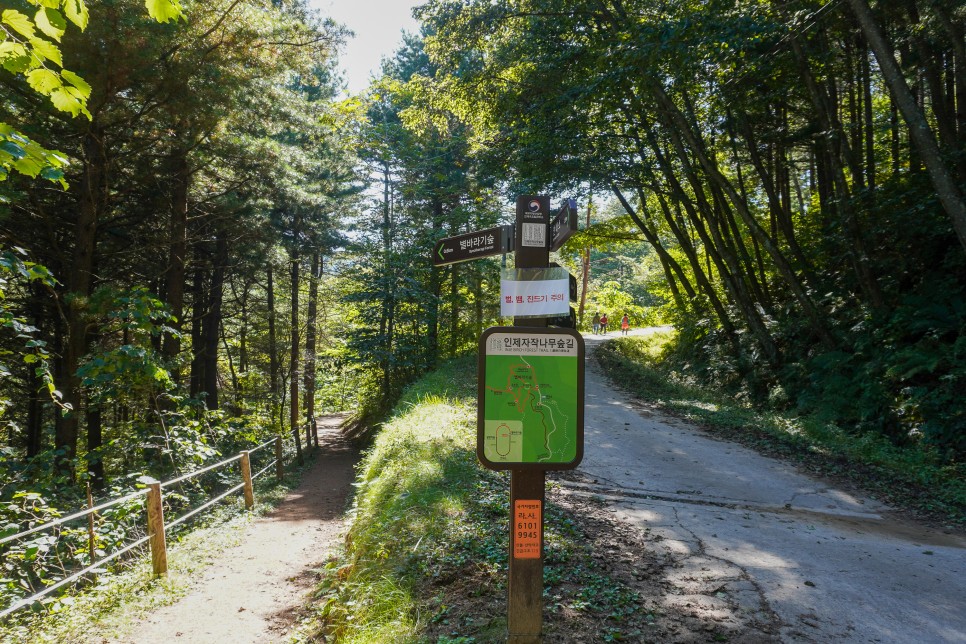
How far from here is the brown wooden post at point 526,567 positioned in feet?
9.51

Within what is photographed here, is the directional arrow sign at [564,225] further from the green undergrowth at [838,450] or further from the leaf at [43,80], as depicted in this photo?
the green undergrowth at [838,450]

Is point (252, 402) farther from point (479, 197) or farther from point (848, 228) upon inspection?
point (848, 228)

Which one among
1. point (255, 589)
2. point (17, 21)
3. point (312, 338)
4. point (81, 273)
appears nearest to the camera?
point (17, 21)

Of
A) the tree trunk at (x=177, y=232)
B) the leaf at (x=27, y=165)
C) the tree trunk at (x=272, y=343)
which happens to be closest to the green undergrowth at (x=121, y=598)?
the tree trunk at (x=177, y=232)

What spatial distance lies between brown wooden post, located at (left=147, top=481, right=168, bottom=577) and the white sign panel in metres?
5.06

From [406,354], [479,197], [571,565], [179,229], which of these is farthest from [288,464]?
[571,565]

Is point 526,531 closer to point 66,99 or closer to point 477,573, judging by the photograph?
point 477,573

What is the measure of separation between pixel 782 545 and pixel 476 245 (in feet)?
12.0

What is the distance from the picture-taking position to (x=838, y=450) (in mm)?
7906

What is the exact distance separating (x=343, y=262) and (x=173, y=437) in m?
14.2

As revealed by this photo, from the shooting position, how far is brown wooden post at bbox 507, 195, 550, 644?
290 centimetres

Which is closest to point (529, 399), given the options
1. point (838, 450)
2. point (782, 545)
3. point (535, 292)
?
point (535, 292)

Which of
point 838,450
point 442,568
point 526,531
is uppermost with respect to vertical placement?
point 526,531

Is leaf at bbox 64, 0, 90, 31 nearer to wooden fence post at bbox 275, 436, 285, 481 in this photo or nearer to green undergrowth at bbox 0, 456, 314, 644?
green undergrowth at bbox 0, 456, 314, 644
